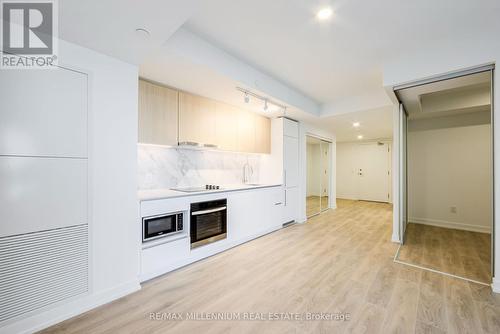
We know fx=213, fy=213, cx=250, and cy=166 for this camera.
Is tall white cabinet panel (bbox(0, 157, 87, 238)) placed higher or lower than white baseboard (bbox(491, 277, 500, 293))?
higher

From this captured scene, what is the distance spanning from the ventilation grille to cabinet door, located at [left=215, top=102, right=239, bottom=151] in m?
2.19

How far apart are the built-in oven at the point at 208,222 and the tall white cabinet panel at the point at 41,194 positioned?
1.22 metres

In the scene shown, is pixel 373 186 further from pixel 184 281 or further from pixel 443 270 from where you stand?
pixel 184 281

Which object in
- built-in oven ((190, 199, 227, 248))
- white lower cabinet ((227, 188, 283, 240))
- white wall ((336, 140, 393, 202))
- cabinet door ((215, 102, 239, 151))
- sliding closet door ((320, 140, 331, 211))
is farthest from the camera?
white wall ((336, 140, 393, 202))

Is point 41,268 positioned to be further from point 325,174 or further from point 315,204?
point 325,174

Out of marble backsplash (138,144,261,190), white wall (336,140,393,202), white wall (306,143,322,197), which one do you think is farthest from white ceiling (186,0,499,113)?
white wall (336,140,393,202)

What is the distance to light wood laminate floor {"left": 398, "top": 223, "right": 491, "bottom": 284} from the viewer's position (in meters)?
2.65

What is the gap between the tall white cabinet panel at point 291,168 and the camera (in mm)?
4574

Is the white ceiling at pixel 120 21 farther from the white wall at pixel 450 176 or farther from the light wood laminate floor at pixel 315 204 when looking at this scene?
the white wall at pixel 450 176

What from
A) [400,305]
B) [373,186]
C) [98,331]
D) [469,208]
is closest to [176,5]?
[98,331]

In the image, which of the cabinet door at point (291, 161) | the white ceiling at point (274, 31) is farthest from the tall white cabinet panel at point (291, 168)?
the white ceiling at point (274, 31)

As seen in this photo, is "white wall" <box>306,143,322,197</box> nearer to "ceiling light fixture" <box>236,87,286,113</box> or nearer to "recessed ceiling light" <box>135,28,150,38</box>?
"ceiling light fixture" <box>236,87,286,113</box>

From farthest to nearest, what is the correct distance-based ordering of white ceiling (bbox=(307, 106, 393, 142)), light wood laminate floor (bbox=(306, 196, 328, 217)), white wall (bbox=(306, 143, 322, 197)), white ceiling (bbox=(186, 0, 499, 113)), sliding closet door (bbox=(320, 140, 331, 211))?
sliding closet door (bbox=(320, 140, 331, 211)) < white wall (bbox=(306, 143, 322, 197)) < light wood laminate floor (bbox=(306, 196, 328, 217)) < white ceiling (bbox=(307, 106, 393, 142)) < white ceiling (bbox=(186, 0, 499, 113))

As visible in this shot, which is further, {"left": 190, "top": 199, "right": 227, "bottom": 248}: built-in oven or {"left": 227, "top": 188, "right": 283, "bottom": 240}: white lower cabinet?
{"left": 227, "top": 188, "right": 283, "bottom": 240}: white lower cabinet
